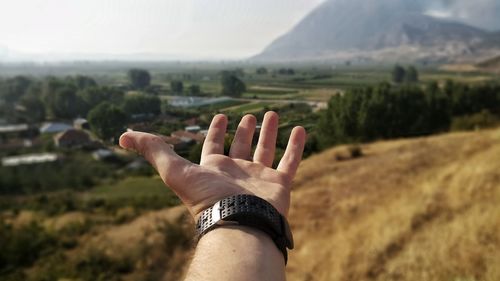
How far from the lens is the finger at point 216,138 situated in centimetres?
186

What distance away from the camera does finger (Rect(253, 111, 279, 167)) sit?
1933mm

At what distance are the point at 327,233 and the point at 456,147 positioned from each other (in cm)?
578

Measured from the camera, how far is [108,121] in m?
2.84

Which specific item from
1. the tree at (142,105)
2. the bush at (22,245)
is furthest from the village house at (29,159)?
the tree at (142,105)

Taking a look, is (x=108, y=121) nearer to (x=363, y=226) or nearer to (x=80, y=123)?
(x=80, y=123)

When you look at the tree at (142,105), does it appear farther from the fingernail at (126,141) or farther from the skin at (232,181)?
the fingernail at (126,141)

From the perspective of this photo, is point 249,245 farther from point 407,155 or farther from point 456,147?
point 456,147

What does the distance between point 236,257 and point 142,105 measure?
189 cm

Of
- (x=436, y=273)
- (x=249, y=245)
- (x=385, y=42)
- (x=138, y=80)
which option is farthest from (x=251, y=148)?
(x=385, y=42)

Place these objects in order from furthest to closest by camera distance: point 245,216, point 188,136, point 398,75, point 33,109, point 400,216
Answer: point 398,75
point 33,109
point 400,216
point 188,136
point 245,216

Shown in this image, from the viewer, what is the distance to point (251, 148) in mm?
2027

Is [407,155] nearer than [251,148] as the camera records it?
No

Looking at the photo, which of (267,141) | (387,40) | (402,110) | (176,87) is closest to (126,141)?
(267,141)

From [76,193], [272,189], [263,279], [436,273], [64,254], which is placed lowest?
[64,254]
